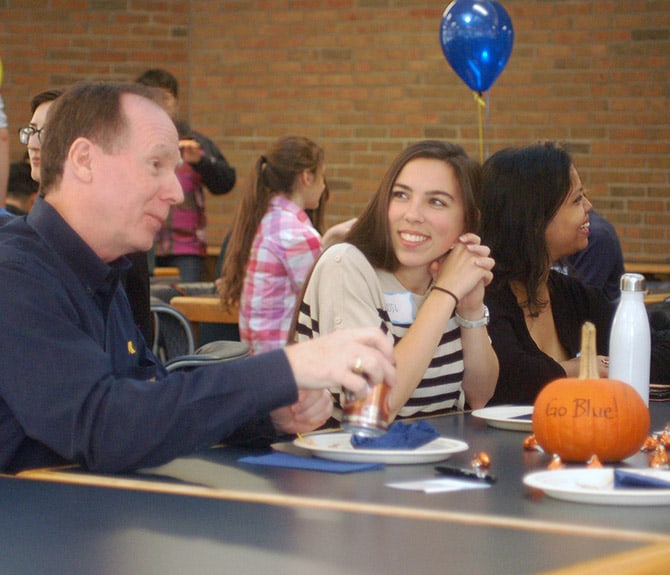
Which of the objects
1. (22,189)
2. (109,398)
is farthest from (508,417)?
(22,189)

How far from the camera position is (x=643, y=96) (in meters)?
6.59

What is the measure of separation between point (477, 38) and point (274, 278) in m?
1.37

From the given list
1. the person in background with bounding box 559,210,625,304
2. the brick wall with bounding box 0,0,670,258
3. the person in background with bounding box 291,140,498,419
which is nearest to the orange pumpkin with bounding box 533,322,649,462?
the person in background with bounding box 291,140,498,419

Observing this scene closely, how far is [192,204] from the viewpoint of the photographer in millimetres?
6617

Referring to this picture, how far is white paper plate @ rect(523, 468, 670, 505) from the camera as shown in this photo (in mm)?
1362

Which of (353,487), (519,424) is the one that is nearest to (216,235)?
(519,424)

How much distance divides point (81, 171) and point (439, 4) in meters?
5.42

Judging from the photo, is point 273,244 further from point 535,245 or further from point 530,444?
point 530,444

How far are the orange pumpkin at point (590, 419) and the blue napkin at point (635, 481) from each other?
0.73 ft

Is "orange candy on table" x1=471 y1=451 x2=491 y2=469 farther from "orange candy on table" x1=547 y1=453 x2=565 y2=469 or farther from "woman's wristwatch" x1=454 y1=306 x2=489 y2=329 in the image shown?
"woman's wristwatch" x1=454 y1=306 x2=489 y2=329

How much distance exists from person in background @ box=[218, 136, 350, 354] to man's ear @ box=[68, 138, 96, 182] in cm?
295

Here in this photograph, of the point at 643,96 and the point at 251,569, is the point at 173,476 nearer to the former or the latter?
the point at 251,569

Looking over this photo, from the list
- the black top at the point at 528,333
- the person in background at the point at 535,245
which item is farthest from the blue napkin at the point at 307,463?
the person in background at the point at 535,245

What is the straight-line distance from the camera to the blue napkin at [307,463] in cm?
158
